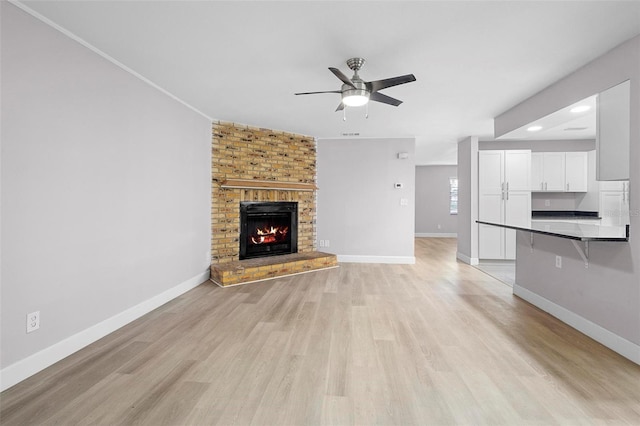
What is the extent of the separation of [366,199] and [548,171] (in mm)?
3425

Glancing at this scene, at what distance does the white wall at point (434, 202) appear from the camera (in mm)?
9945

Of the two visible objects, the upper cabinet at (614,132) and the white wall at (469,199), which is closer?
the upper cabinet at (614,132)

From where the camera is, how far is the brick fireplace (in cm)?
443

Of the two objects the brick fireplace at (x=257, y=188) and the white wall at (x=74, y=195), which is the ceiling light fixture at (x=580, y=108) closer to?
the brick fireplace at (x=257, y=188)

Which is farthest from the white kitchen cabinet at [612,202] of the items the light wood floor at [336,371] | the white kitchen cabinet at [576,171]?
the light wood floor at [336,371]

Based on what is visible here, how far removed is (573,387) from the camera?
178cm

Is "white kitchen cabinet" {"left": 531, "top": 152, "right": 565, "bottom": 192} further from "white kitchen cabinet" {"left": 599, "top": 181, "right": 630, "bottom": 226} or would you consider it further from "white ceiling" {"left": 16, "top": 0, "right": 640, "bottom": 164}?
"white ceiling" {"left": 16, "top": 0, "right": 640, "bottom": 164}

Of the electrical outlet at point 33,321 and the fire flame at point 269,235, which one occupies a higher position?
the fire flame at point 269,235

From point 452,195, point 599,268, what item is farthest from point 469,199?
point 452,195

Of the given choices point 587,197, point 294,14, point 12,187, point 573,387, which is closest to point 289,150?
point 294,14

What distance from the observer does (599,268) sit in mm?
2449

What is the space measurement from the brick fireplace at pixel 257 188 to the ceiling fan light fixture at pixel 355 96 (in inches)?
96.7

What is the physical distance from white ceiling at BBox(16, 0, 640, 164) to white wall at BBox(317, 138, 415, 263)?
201 cm

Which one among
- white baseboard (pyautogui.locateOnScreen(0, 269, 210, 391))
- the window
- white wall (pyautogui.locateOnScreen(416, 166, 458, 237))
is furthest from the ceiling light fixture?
the window
